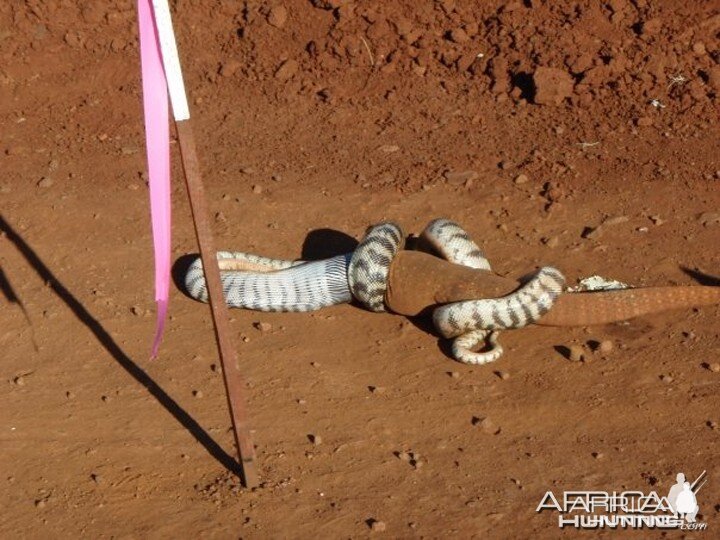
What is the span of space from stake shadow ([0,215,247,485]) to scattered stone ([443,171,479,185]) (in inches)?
147

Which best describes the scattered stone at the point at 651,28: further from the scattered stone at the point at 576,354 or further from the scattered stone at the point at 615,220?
the scattered stone at the point at 576,354

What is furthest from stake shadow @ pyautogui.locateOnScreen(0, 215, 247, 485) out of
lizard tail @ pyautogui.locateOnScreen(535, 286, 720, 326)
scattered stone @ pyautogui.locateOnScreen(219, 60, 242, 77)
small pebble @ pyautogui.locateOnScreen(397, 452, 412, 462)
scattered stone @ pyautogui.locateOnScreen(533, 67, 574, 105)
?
scattered stone @ pyautogui.locateOnScreen(533, 67, 574, 105)

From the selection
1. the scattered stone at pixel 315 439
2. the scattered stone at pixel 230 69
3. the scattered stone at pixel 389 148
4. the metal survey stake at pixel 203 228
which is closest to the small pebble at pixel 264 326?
the scattered stone at pixel 315 439

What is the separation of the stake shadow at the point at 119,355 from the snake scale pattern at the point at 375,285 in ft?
2.91

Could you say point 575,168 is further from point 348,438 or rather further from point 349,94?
point 348,438

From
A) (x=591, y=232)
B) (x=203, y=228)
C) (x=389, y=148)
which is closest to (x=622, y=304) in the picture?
(x=591, y=232)

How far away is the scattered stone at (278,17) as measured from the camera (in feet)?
43.7

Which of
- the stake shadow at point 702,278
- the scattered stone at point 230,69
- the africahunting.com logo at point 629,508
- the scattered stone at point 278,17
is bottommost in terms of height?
the africahunting.com logo at point 629,508

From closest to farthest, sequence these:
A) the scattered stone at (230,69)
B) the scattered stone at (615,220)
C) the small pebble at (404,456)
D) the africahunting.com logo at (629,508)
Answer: the africahunting.com logo at (629,508) → the small pebble at (404,456) → the scattered stone at (615,220) → the scattered stone at (230,69)

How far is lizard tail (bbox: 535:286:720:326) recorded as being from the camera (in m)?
8.16

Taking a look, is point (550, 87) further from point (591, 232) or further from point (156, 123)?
point (156, 123)

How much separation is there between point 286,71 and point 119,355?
553 centimetres

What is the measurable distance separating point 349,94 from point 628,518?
726cm

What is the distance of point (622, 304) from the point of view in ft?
26.8
